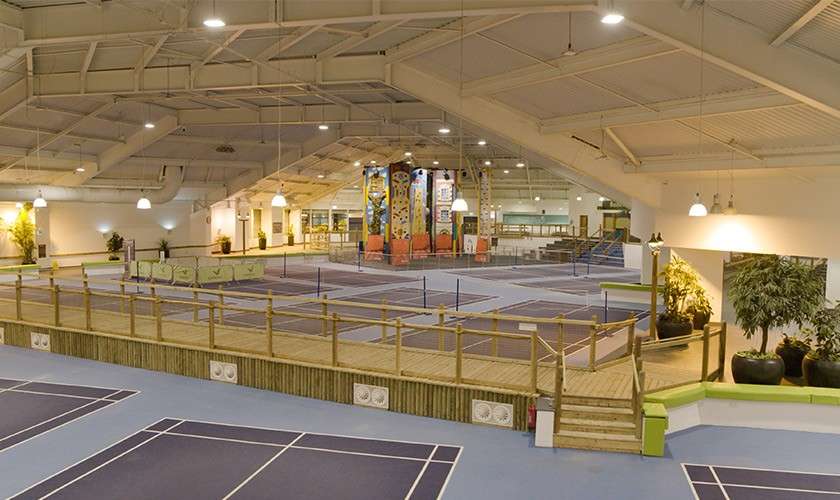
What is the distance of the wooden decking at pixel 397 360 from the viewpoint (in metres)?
9.94

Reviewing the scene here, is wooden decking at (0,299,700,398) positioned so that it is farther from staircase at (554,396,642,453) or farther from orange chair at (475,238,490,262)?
orange chair at (475,238,490,262)

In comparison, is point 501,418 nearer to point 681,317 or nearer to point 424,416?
point 424,416

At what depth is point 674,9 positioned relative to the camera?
8070mm

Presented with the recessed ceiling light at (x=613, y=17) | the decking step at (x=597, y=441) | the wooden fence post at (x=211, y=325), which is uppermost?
the recessed ceiling light at (x=613, y=17)

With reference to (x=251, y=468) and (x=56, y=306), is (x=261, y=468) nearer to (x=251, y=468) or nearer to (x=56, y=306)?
(x=251, y=468)

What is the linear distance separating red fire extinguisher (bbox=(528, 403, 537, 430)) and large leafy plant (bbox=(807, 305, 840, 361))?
5264 millimetres

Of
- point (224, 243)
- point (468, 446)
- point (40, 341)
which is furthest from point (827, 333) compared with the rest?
point (224, 243)

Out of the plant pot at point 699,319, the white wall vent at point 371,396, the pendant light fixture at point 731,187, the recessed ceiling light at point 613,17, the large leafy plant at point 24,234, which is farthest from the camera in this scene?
the large leafy plant at point 24,234

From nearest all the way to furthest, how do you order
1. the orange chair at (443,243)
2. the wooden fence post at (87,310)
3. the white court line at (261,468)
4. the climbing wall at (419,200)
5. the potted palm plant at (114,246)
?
the white court line at (261,468) → the wooden fence post at (87,310) → the potted palm plant at (114,246) → the climbing wall at (419,200) → the orange chair at (443,243)

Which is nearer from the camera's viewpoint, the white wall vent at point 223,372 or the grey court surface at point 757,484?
Result: the grey court surface at point 757,484

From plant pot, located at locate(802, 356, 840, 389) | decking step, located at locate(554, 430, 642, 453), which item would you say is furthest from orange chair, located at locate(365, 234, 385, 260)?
decking step, located at locate(554, 430, 642, 453)

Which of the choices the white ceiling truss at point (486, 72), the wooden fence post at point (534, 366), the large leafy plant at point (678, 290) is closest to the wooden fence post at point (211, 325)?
the white ceiling truss at point (486, 72)

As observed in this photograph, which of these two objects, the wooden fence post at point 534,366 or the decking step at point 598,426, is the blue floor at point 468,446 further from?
the wooden fence post at point 534,366

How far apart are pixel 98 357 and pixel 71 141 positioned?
12517 millimetres
